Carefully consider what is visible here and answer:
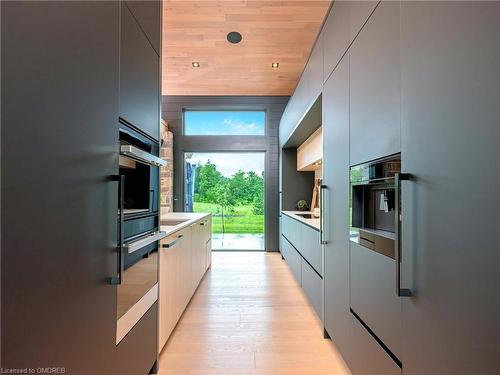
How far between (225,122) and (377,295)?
4832mm

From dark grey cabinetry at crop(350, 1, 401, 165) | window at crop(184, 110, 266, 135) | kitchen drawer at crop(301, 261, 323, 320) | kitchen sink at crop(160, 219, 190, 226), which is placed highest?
window at crop(184, 110, 266, 135)

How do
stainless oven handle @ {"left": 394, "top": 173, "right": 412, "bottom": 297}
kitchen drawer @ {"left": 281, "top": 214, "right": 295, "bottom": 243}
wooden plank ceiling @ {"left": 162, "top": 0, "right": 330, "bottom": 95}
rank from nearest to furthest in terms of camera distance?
1. stainless oven handle @ {"left": 394, "top": 173, "right": 412, "bottom": 297}
2. wooden plank ceiling @ {"left": 162, "top": 0, "right": 330, "bottom": 95}
3. kitchen drawer @ {"left": 281, "top": 214, "right": 295, "bottom": 243}

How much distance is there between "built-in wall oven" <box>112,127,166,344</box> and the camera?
1.22 meters

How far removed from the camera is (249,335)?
2207mm

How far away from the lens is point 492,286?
0.71 metres

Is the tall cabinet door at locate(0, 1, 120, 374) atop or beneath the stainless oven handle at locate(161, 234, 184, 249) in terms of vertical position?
atop

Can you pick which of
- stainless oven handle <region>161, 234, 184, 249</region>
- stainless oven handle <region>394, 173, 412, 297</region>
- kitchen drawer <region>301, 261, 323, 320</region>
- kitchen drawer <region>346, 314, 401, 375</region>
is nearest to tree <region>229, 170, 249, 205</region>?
kitchen drawer <region>301, 261, 323, 320</region>

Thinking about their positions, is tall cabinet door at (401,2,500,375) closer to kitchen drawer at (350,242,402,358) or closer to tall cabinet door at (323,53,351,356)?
kitchen drawer at (350,242,402,358)

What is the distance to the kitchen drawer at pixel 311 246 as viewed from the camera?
8.00ft

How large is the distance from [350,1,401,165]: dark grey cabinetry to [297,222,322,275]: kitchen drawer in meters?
1.06

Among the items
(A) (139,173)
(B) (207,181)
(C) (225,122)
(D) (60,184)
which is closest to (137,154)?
(A) (139,173)

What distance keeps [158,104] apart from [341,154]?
129 centimetres

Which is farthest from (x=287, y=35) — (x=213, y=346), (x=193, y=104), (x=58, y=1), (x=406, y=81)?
(x=213, y=346)

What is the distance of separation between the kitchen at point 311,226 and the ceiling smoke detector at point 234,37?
1512 mm
